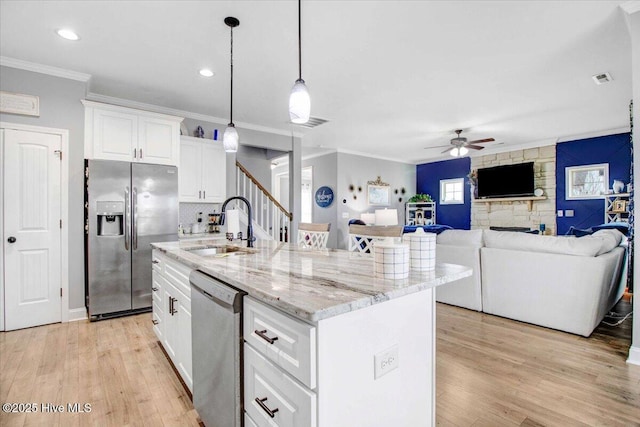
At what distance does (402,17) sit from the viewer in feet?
8.00

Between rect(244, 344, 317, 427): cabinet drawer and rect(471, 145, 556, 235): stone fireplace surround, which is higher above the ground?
rect(471, 145, 556, 235): stone fireplace surround

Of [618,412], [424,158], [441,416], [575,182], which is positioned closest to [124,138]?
[441,416]

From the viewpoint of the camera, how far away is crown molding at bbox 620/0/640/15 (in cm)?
224

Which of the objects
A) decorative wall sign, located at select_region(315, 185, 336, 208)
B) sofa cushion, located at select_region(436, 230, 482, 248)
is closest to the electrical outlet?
sofa cushion, located at select_region(436, 230, 482, 248)

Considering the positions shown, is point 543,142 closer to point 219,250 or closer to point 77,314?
point 219,250

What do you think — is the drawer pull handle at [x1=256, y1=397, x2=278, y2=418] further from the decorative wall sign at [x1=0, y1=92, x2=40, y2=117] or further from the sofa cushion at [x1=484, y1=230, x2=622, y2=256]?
the decorative wall sign at [x1=0, y1=92, x2=40, y2=117]

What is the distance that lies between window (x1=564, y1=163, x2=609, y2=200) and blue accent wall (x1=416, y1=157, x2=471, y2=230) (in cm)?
214

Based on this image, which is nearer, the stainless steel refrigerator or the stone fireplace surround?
the stainless steel refrigerator

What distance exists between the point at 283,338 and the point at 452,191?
853 centimetres

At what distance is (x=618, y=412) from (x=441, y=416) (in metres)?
1.01

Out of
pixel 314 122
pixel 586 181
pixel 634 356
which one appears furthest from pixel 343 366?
pixel 586 181

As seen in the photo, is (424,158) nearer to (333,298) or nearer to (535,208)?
(535,208)

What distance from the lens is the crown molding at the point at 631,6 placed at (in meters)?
2.24

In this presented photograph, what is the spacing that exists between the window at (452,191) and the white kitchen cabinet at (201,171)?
6405 millimetres
